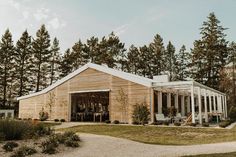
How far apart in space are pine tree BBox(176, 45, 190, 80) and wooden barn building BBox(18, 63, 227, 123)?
15047mm

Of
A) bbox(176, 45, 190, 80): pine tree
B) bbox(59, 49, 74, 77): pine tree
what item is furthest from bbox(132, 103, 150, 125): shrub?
bbox(176, 45, 190, 80): pine tree

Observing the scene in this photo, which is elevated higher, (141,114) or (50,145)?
(141,114)

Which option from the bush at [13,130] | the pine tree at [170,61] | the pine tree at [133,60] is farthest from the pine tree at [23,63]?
the bush at [13,130]

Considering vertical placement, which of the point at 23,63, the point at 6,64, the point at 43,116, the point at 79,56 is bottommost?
the point at 43,116

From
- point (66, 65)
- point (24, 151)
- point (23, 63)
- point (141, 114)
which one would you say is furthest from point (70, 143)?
point (66, 65)

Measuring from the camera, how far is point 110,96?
19859 millimetres

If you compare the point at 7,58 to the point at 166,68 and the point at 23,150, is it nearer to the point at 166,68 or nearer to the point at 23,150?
the point at 166,68

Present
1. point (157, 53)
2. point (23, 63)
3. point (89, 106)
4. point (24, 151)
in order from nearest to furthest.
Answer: point (24, 151), point (89, 106), point (23, 63), point (157, 53)

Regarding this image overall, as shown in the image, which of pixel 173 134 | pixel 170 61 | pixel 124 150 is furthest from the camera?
pixel 170 61

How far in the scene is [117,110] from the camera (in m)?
19.5

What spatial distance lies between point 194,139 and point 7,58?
98.9 ft

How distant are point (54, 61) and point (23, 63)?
445 centimetres

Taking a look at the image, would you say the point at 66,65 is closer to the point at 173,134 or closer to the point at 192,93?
the point at 192,93

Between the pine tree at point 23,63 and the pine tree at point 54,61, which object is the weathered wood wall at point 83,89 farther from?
the pine tree at point 54,61
